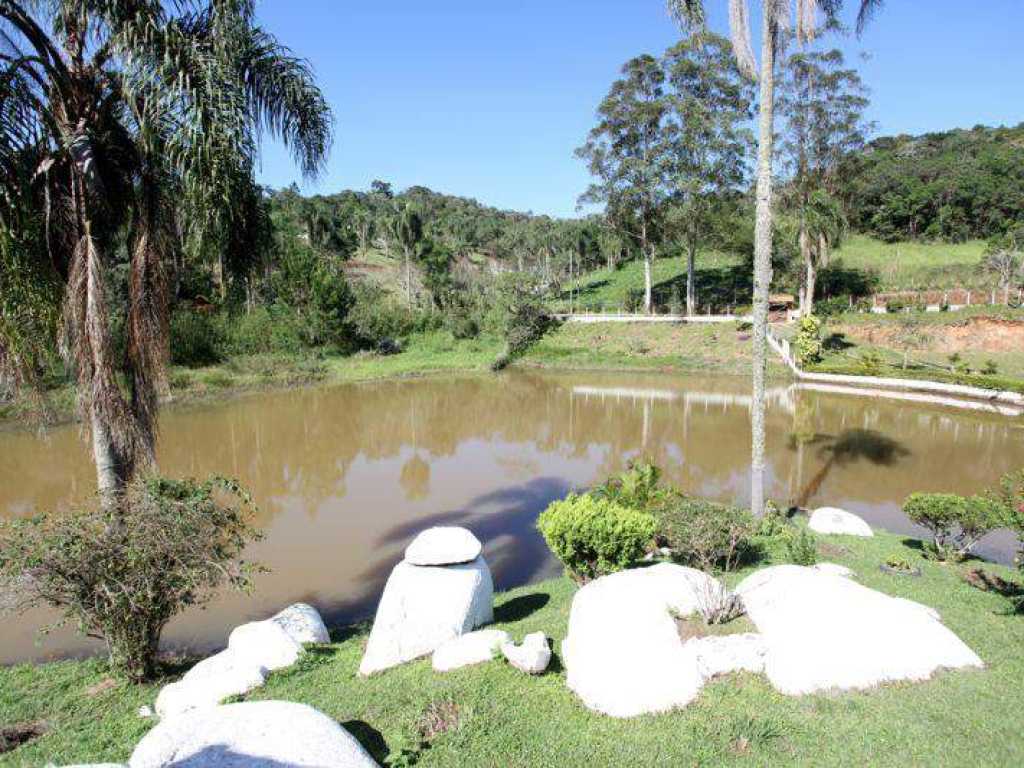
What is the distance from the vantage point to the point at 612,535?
708 cm

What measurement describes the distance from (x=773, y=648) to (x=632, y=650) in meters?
1.14

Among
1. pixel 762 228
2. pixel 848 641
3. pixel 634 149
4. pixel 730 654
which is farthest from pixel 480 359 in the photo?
pixel 848 641

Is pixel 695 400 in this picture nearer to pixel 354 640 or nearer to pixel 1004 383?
pixel 1004 383

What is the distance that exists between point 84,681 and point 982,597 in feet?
29.6

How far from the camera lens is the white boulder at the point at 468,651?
17.9ft

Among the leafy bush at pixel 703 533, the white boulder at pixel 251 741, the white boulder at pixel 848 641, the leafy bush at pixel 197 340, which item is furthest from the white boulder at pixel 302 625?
the leafy bush at pixel 197 340

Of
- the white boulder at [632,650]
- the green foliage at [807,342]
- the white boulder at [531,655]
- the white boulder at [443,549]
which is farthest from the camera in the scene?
the green foliage at [807,342]

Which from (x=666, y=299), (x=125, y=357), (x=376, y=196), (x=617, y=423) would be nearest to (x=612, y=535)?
(x=125, y=357)

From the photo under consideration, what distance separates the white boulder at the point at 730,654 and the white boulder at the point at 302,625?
386cm

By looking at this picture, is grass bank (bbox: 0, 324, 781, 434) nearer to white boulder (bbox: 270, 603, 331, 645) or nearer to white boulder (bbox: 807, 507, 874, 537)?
white boulder (bbox: 807, 507, 874, 537)

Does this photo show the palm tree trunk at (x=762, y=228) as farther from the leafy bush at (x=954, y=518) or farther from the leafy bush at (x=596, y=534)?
the leafy bush at (x=596, y=534)

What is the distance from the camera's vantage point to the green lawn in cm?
3691

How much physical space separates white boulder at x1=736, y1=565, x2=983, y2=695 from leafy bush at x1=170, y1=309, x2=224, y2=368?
29.7 meters

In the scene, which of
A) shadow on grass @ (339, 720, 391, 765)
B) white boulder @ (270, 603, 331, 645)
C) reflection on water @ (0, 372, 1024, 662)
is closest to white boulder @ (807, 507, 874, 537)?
reflection on water @ (0, 372, 1024, 662)
